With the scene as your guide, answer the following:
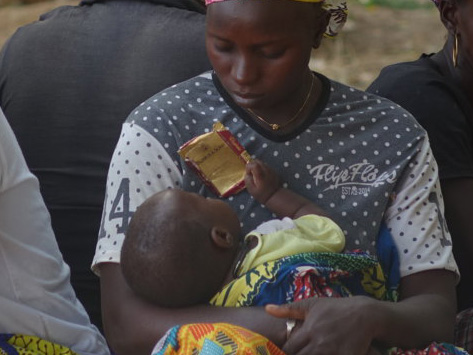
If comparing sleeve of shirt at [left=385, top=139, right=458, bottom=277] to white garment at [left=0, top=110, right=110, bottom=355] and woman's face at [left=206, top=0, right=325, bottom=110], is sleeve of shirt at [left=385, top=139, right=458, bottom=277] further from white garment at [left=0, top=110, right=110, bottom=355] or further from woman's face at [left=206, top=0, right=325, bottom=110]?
white garment at [left=0, top=110, right=110, bottom=355]

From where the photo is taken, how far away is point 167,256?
260 cm

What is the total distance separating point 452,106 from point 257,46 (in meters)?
0.92

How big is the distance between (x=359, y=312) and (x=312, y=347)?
0.54 ft

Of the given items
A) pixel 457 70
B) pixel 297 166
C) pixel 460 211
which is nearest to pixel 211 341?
pixel 297 166

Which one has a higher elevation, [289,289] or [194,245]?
[194,245]

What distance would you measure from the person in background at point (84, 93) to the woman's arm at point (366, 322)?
1.10 meters

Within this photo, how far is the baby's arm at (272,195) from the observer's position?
2895 millimetres

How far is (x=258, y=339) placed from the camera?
2.50m

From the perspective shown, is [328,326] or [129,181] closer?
[328,326]

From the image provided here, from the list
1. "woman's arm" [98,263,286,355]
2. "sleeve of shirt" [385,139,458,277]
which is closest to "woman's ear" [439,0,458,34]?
"sleeve of shirt" [385,139,458,277]

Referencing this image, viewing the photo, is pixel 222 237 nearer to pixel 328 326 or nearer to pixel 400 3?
pixel 328 326

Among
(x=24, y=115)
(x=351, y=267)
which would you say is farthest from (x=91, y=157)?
(x=351, y=267)

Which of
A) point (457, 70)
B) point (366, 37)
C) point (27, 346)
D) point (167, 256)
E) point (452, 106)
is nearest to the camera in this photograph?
point (167, 256)

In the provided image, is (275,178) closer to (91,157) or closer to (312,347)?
(312,347)
